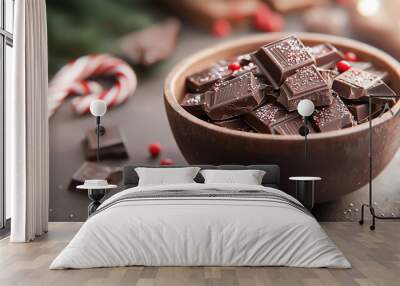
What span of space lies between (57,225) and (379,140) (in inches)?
143

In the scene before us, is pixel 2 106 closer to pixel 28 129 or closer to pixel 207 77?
pixel 28 129

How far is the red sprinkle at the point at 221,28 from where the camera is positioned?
274 inches

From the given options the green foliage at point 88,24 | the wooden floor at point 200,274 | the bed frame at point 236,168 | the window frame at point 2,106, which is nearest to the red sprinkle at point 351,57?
the bed frame at point 236,168

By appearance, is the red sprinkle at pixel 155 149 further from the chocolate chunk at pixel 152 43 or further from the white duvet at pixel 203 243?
the white duvet at pixel 203 243

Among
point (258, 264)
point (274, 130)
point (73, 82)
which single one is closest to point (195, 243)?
point (258, 264)

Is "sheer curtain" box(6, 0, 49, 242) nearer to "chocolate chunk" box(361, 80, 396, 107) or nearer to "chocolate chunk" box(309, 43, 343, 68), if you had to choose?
"chocolate chunk" box(309, 43, 343, 68)

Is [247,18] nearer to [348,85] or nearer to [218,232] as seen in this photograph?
[348,85]

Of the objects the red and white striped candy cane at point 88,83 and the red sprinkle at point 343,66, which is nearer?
the red sprinkle at point 343,66

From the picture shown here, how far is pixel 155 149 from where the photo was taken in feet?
22.2

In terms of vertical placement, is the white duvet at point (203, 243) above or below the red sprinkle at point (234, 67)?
below

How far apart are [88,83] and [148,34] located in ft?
2.99

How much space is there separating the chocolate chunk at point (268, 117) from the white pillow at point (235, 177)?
50 centimetres

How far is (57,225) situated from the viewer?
260 inches


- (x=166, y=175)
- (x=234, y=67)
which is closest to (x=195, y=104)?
(x=234, y=67)
